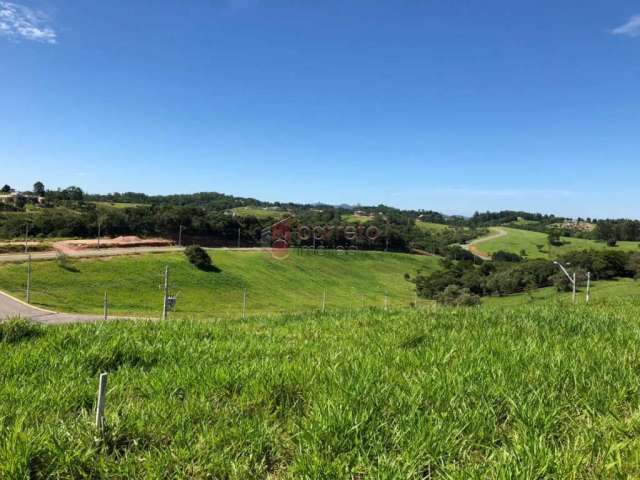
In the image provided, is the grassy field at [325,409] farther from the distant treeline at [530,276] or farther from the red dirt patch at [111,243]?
the distant treeline at [530,276]

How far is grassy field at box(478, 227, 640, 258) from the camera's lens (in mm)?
133500

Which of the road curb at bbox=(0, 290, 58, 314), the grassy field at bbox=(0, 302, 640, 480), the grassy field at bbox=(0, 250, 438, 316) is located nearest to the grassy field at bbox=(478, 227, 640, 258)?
the grassy field at bbox=(0, 250, 438, 316)

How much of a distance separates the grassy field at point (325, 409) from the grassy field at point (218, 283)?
129ft

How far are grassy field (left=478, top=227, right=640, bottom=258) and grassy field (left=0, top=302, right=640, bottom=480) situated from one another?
13889cm

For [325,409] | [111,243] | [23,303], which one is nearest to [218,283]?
[111,243]

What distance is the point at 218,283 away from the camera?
247 feet

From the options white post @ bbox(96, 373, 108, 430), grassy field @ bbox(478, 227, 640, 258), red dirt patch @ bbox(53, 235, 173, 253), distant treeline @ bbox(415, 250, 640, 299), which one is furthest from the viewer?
grassy field @ bbox(478, 227, 640, 258)

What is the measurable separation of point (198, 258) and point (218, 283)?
25.7 ft

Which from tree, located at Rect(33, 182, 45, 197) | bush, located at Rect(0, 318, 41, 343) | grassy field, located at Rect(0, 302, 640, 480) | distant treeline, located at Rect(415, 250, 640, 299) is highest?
tree, located at Rect(33, 182, 45, 197)

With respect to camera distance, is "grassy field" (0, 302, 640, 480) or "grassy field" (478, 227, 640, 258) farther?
"grassy field" (478, 227, 640, 258)

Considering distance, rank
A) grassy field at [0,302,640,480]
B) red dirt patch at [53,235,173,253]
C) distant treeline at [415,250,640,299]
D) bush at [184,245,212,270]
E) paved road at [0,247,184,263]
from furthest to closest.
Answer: distant treeline at [415,250,640,299]
bush at [184,245,212,270]
red dirt patch at [53,235,173,253]
paved road at [0,247,184,263]
grassy field at [0,302,640,480]

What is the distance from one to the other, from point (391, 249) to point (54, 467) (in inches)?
5314

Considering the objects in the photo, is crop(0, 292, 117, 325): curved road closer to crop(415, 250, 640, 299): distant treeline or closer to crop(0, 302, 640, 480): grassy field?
crop(0, 302, 640, 480): grassy field

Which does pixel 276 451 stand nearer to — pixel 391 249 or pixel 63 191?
pixel 391 249
